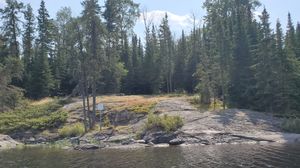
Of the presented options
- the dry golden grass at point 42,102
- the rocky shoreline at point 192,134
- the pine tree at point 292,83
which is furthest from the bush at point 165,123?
the dry golden grass at point 42,102

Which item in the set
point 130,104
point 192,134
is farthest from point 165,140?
point 130,104

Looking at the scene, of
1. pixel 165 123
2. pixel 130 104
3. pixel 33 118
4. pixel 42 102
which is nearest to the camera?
pixel 165 123

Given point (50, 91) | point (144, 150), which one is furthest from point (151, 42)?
point (144, 150)

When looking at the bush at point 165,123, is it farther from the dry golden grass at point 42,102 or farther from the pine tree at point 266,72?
the dry golden grass at point 42,102

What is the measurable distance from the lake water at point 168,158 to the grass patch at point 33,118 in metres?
13.8

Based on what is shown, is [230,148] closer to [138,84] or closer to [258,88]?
[258,88]

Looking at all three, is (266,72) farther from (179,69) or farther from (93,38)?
(179,69)

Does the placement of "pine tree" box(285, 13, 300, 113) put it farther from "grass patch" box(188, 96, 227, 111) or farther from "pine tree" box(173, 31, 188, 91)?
"pine tree" box(173, 31, 188, 91)

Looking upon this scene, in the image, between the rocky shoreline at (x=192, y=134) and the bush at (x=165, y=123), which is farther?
the bush at (x=165, y=123)

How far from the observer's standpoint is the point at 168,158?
29.5m

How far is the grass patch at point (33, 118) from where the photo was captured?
166 ft

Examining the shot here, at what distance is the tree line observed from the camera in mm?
50688

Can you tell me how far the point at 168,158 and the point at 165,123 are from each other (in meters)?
13.3

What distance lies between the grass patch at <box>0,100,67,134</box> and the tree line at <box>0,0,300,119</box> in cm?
336
